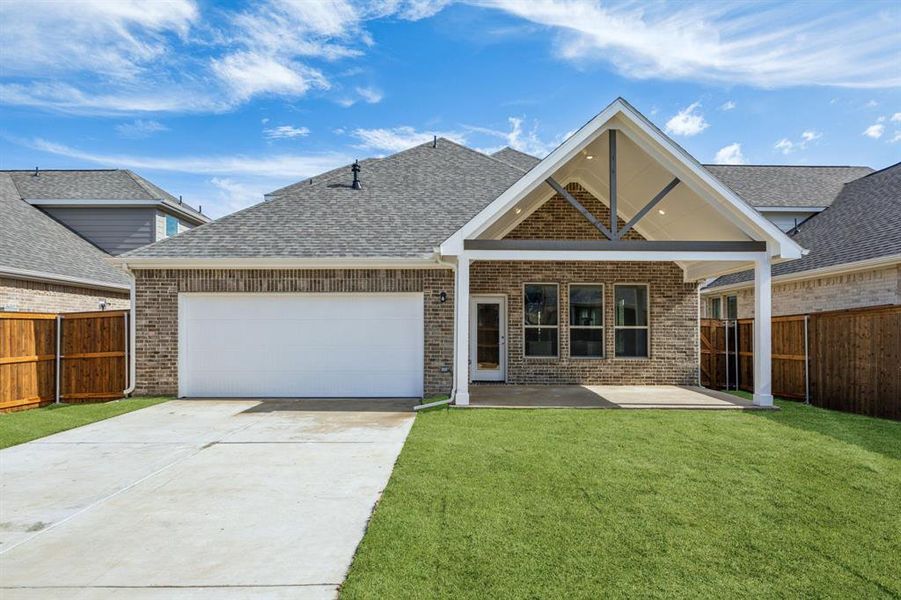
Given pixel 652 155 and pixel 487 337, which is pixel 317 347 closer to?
pixel 487 337

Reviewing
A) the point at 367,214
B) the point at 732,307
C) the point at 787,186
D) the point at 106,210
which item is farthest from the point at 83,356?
the point at 787,186

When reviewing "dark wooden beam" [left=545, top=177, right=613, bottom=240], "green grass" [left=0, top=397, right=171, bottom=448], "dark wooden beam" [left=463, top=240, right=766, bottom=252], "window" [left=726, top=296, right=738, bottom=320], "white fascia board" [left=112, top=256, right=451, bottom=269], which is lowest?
"green grass" [left=0, top=397, right=171, bottom=448]

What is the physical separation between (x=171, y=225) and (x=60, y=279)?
6.68 meters

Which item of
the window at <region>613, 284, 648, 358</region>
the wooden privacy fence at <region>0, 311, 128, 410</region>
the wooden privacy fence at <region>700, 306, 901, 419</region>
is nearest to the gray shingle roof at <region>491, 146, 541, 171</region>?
the window at <region>613, 284, 648, 358</region>

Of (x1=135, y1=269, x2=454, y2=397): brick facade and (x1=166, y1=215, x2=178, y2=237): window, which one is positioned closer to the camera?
(x1=135, y1=269, x2=454, y2=397): brick facade

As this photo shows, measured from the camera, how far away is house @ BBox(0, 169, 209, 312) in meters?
13.1

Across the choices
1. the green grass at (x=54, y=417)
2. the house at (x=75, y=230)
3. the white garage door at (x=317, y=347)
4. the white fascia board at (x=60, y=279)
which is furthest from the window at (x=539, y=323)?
the white fascia board at (x=60, y=279)

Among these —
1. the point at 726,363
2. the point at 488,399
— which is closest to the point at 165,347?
the point at 488,399

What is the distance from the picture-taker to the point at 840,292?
12406mm

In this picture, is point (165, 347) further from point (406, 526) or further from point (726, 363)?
point (726, 363)

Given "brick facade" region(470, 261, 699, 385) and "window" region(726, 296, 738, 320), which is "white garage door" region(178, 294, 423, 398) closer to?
"brick facade" region(470, 261, 699, 385)

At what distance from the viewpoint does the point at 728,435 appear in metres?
7.71

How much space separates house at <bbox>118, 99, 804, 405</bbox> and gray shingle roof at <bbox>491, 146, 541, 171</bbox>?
3443mm

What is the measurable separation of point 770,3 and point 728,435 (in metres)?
9.30
